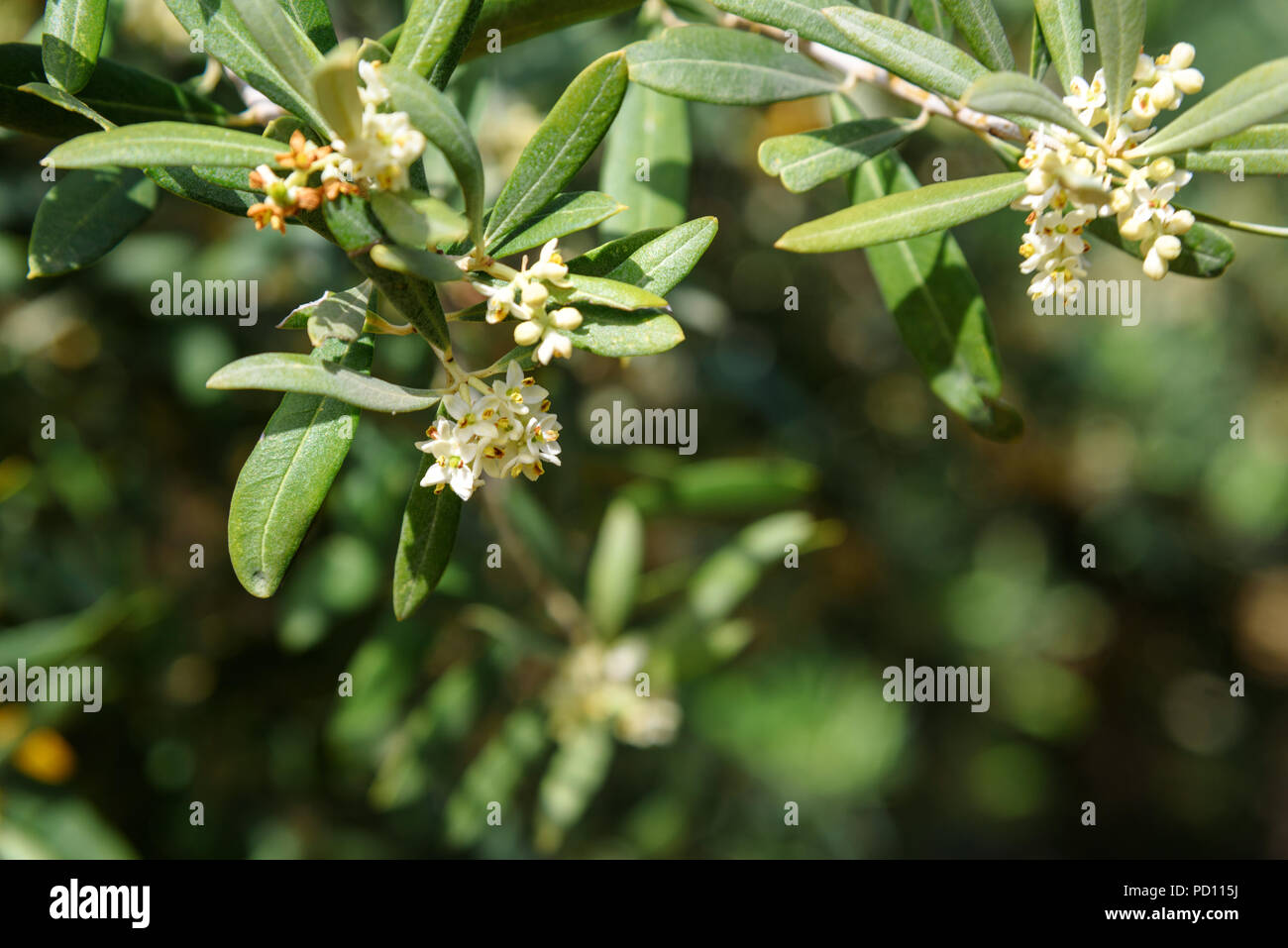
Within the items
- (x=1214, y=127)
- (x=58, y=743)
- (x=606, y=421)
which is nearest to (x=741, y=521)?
(x=606, y=421)

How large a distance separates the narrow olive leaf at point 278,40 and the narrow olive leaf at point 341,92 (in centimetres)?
7

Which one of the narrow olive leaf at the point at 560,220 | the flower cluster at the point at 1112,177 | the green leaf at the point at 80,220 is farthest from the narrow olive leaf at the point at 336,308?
the flower cluster at the point at 1112,177

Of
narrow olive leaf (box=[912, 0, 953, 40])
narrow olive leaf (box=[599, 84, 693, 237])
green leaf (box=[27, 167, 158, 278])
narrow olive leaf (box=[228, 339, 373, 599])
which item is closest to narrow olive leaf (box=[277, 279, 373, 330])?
narrow olive leaf (box=[228, 339, 373, 599])

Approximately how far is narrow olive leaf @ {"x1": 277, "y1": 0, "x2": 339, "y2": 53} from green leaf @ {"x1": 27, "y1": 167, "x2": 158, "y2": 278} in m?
0.36

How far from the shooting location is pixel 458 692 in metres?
1.97

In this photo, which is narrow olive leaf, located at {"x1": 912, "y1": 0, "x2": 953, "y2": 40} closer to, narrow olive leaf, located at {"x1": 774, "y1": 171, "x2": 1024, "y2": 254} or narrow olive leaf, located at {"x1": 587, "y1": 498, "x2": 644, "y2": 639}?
narrow olive leaf, located at {"x1": 774, "y1": 171, "x2": 1024, "y2": 254}

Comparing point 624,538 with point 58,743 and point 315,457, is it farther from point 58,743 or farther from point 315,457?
point 58,743

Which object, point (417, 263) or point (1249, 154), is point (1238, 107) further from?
point (417, 263)

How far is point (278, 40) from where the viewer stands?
30.6 inches

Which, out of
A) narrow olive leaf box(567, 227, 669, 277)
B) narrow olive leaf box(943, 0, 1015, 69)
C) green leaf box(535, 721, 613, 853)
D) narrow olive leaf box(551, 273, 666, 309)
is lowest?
green leaf box(535, 721, 613, 853)

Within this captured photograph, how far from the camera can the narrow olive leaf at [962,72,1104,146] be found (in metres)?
0.74

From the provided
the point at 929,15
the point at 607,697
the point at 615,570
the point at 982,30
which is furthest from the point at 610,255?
the point at 607,697

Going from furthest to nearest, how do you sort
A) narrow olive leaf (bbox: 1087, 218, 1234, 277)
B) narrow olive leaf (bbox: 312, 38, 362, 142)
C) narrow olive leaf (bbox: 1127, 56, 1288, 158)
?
narrow olive leaf (bbox: 1087, 218, 1234, 277), narrow olive leaf (bbox: 1127, 56, 1288, 158), narrow olive leaf (bbox: 312, 38, 362, 142)

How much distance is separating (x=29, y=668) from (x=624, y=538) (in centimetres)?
119
